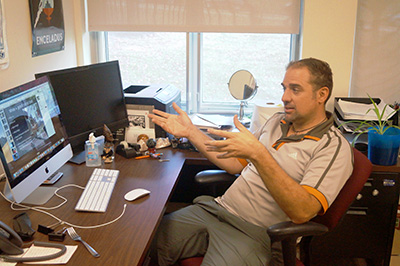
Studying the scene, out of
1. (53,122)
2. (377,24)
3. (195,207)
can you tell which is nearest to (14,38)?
(53,122)

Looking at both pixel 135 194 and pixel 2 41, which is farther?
pixel 2 41

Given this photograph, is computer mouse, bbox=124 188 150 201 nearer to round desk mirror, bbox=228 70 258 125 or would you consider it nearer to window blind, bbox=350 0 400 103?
round desk mirror, bbox=228 70 258 125

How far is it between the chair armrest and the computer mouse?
1.81ft

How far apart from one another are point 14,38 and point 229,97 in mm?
1509

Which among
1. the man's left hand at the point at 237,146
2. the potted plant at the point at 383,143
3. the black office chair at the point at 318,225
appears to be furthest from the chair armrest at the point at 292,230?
the potted plant at the point at 383,143

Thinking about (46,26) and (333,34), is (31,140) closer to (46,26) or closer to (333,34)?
(46,26)

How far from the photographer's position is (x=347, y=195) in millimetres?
1636

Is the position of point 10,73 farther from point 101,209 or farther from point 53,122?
point 101,209

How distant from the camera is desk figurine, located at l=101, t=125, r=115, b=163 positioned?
219 cm

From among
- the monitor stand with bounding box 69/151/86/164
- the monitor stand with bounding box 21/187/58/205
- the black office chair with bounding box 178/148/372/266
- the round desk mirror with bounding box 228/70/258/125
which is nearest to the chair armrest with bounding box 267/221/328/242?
the black office chair with bounding box 178/148/372/266

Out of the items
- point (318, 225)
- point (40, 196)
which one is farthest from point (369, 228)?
point (40, 196)

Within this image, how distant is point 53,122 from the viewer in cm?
185

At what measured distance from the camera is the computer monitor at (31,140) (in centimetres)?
151

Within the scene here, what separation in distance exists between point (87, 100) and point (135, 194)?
713mm
